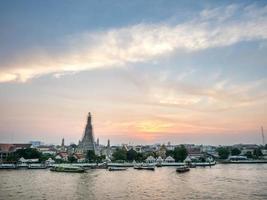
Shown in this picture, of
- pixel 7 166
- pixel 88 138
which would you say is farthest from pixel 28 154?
pixel 88 138

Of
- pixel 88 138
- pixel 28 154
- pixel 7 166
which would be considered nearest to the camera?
pixel 7 166

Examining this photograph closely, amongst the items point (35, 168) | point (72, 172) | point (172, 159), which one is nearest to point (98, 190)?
Result: point (72, 172)

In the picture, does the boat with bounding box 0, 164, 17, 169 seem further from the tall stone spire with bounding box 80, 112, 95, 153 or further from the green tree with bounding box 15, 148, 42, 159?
the tall stone spire with bounding box 80, 112, 95, 153

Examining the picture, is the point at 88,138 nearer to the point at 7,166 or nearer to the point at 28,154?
the point at 28,154

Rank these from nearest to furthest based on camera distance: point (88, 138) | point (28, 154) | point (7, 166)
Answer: point (7, 166) < point (28, 154) < point (88, 138)

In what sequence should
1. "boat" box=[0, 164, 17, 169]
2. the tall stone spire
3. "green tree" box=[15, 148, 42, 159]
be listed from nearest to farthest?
1. "boat" box=[0, 164, 17, 169]
2. "green tree" box=[15, 148, 42, 159]
3. the tall stone spire

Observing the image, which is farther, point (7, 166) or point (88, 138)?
point (88, 138)

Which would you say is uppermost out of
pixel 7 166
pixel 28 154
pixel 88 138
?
pixel 88 138

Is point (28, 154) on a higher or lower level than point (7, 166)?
higher

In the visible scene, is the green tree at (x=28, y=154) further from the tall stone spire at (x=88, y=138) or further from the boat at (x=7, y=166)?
the tall stone spire at (x=88, y=138)

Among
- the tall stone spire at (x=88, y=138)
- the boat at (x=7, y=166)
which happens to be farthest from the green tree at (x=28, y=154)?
the tall stone spire at (x=88, y=138)

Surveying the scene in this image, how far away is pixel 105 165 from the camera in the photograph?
6438 cm

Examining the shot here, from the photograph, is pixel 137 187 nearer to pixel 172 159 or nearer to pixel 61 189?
pixel 61 189

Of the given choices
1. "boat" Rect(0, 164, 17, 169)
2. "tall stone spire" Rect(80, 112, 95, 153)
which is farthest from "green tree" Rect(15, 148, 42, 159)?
"tall stone spire" Rect(80, 112, 95, 153)
